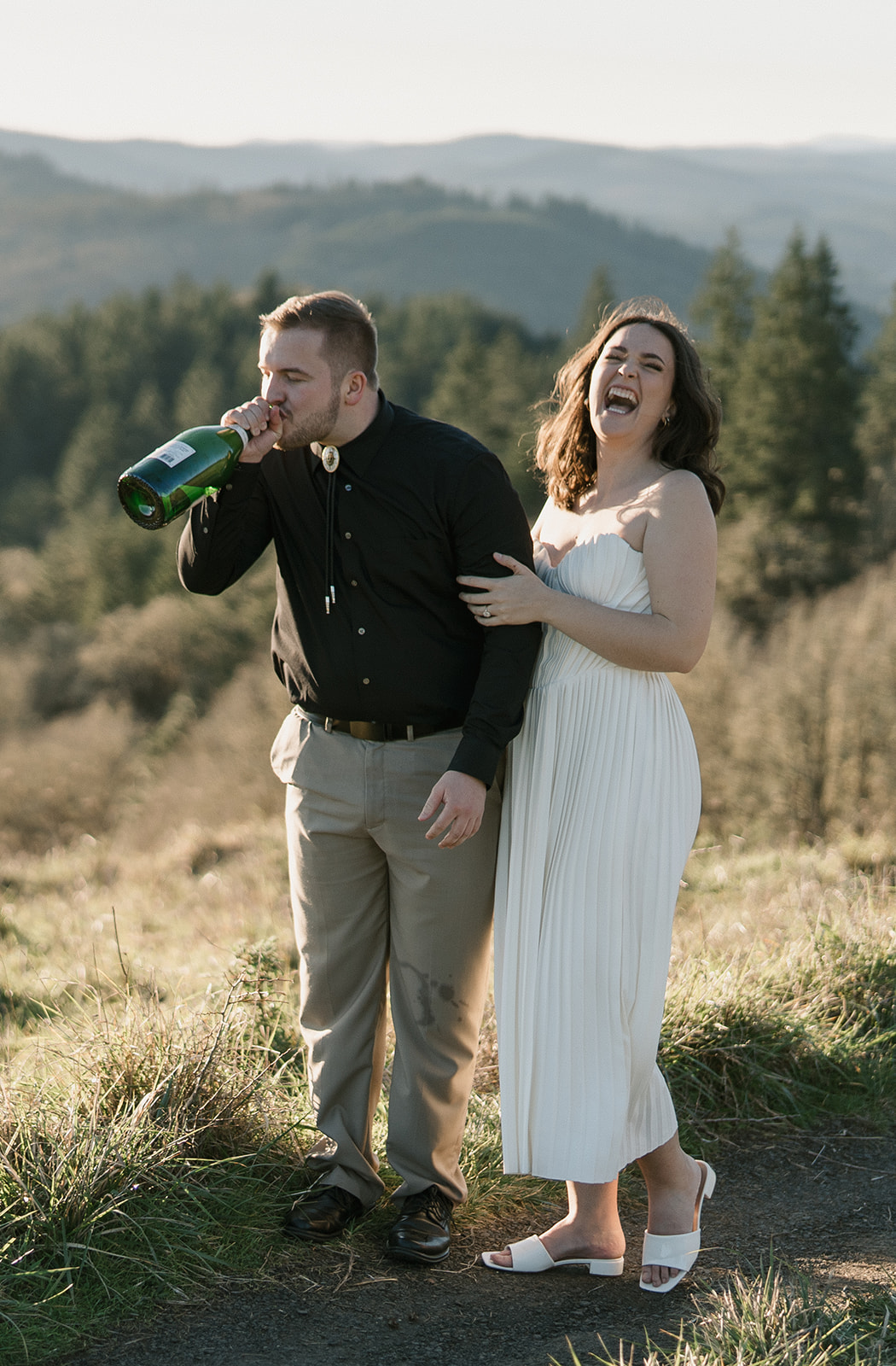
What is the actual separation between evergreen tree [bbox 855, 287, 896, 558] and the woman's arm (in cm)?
3174

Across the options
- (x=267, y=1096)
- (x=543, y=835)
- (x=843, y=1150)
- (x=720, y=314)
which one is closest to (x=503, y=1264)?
(x=267, y=1096)

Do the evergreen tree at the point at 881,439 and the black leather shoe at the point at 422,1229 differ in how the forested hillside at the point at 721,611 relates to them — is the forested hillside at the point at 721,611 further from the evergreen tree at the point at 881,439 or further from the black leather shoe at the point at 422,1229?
the black leather shoe at the point at 422,1229

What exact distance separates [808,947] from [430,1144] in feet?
6.25

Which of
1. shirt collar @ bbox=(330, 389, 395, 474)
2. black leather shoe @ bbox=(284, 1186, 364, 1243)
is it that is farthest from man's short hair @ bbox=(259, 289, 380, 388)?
black leather shoe @ bbox=(284, 1186, 364, 1243)

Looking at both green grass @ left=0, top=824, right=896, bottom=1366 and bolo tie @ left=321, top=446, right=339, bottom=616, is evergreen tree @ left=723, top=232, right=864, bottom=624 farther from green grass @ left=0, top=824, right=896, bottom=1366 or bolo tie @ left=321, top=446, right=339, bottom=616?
bolo tie @ left=321, top=446, right=339, bottom=616

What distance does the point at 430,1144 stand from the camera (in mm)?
3100

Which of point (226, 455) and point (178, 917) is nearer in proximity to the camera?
point (226, 455)

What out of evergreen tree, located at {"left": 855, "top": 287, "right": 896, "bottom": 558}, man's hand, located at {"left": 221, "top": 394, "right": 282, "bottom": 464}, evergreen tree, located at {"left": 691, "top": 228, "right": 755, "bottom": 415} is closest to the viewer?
man's hand, located at {"left": 221, "top": 394, "right": 282, "bottom": 464}

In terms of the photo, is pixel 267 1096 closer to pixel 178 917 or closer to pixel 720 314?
pixel 178 917

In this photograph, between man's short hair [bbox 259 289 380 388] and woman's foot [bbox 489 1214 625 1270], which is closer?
man's short hair [bbox 259 289 380 388]

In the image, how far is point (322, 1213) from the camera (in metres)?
3.04

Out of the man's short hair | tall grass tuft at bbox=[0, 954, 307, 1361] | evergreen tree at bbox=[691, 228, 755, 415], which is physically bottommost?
tall grass tuft at bbox=[0, 954, 307, 1361]

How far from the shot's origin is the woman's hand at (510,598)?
2.85 m

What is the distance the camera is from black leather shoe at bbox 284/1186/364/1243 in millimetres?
3014
